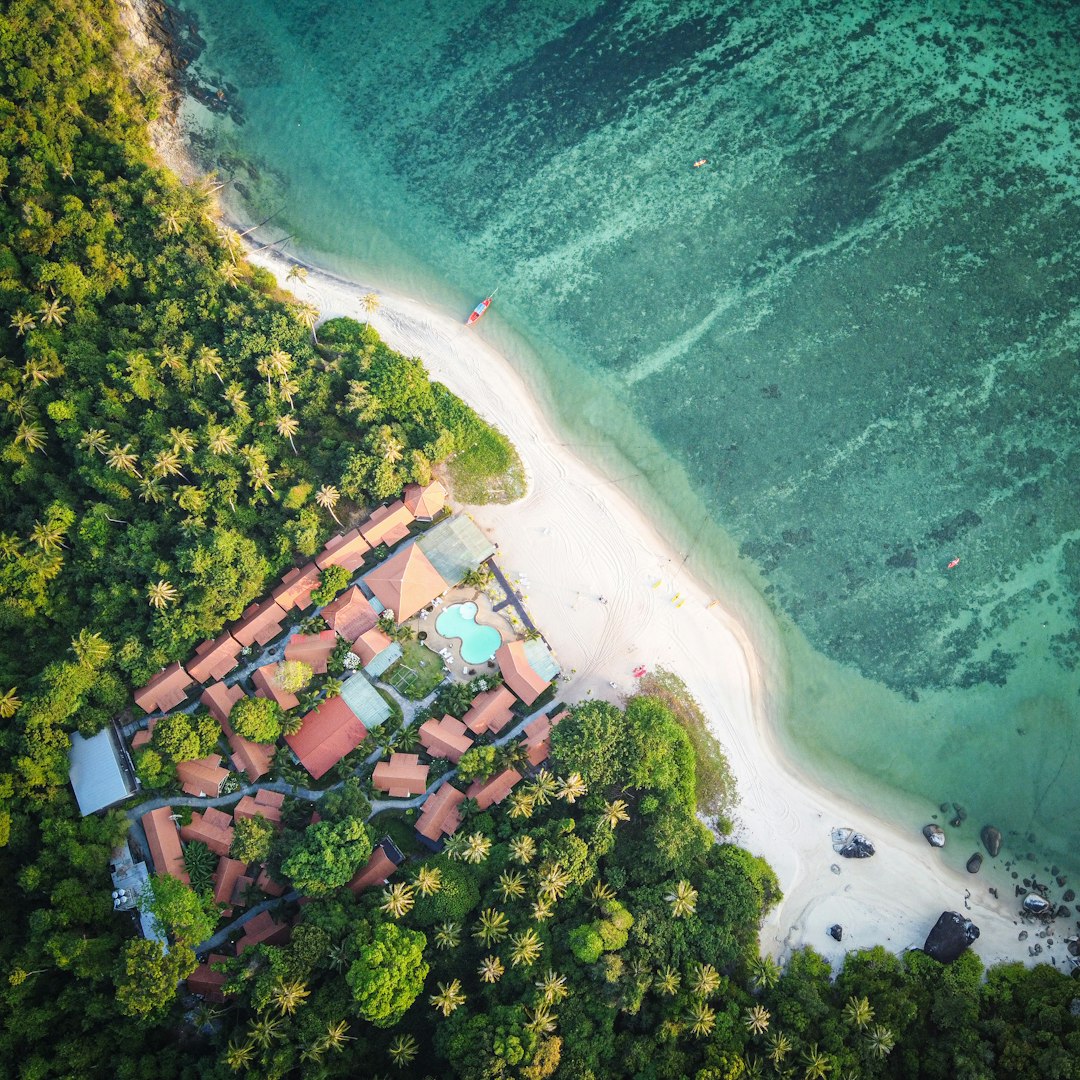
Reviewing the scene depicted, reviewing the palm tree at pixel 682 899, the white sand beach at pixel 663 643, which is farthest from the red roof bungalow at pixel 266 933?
the palm tree at pixel 682 899

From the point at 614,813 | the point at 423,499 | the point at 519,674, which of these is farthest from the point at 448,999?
the point at 423,499

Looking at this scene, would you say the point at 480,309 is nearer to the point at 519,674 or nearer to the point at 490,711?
the point at 519,674

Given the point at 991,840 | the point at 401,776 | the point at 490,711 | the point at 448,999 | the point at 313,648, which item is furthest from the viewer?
the point at 991,840

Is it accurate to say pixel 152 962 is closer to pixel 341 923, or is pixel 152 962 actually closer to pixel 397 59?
pixel 341 923

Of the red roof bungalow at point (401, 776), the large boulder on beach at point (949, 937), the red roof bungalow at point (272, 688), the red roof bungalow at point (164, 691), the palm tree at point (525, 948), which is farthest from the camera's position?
the large boulder on beach at point (949, 937)

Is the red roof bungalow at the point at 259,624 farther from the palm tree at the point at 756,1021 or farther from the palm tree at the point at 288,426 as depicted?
the palm tree at the point at 756,1021

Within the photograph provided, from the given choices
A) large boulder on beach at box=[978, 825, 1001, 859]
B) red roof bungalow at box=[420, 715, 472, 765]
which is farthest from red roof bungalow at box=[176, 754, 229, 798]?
large boulder on beach at box=[978, 825, 1001, 859]
